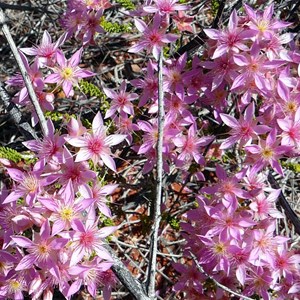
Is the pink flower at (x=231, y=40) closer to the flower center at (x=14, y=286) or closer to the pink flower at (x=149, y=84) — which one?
the pink flower at (x=149, y=84)

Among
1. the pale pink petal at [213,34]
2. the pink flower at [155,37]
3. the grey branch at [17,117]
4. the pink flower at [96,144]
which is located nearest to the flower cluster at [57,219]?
the pink flower at [96,144]

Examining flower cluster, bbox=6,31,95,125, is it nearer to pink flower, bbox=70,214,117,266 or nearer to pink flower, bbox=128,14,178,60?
pink flower, bbox=128,14,178,60

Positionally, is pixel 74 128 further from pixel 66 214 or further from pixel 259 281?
pixel 259 281

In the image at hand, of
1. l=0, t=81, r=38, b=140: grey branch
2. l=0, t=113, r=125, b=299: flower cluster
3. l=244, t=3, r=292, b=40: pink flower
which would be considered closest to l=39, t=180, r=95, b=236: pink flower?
l=0, t=113, r=125, b=299: flower cluster

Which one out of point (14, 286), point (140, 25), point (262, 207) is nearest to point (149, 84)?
point (140, 25)

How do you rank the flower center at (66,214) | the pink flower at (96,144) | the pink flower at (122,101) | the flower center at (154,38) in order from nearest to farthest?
the flower center at (66,214) → the pink flower at (96,144) → the flower center at (154,38) → the pink flower at (122,101)

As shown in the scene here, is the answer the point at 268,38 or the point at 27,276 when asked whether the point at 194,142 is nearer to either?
the point at 268,38

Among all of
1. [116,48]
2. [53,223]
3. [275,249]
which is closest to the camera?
[53,223]

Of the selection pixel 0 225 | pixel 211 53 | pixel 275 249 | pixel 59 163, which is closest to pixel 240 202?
pixel 275 249
